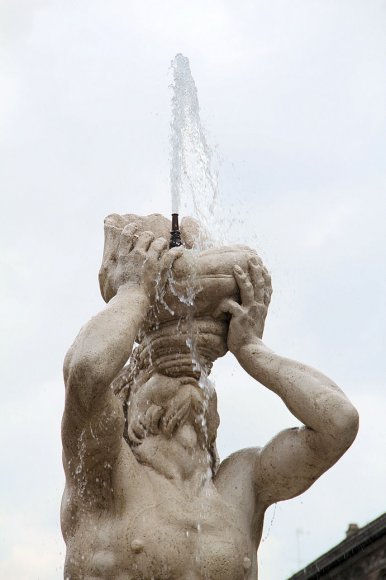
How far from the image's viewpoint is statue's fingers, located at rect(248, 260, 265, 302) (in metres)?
8.16

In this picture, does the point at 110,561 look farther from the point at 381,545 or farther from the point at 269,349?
the point at 381,545

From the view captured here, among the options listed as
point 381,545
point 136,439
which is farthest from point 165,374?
point 381,545

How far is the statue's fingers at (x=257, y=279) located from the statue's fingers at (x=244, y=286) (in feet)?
0.12

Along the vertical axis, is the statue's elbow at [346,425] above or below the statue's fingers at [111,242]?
below

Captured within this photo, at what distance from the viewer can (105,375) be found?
23.7 feet

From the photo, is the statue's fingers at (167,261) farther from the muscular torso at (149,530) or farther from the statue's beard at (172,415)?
the muscular torso at (149,530)

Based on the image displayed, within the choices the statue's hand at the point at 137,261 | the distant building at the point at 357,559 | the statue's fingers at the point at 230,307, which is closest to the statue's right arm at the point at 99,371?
the statue's hand at the point at 137,261

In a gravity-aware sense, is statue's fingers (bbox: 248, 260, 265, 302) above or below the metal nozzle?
below

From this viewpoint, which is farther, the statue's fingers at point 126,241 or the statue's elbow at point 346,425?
the statue's fingers at point 126,241

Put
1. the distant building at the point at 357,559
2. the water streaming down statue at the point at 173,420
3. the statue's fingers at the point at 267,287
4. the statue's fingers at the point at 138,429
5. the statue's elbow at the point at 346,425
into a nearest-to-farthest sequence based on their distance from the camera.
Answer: the water streaming down statue at the point at 173,420 → the statue's elbow at the point at 346,425 → the statue's fingers at the point at 138,429 → the statue's fingers at the point at 267,287 → the distant building at the point at 357,559

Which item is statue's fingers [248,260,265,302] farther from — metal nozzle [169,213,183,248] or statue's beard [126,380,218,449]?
statue's beard [126,380,218,449]

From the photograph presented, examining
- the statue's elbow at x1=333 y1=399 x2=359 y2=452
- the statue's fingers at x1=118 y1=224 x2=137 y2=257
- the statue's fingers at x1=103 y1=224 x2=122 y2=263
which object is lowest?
the statue's elbow at x1=333 y1=399 x2=359 y2=452

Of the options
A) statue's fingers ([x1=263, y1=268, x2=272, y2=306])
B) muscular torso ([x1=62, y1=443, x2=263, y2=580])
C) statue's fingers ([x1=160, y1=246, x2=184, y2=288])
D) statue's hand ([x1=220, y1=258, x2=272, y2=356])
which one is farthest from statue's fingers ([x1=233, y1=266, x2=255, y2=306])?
muscular torso ([x1=62, y1=443, x2=263, y2=580])

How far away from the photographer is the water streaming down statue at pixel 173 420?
7.50 metres
